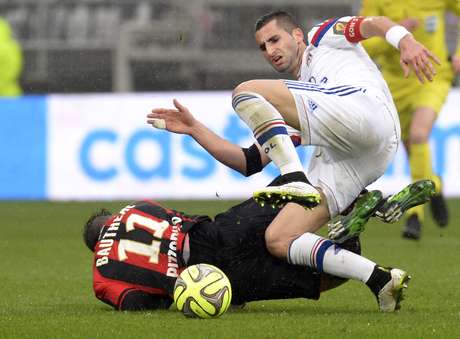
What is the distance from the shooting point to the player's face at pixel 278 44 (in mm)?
7527

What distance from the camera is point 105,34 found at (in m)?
18.1

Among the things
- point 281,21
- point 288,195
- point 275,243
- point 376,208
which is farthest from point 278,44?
point 288,195

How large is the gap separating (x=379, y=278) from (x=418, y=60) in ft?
3.69

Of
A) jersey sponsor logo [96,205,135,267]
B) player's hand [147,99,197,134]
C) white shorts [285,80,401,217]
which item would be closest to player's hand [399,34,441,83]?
white shorts [285,80,401,217]

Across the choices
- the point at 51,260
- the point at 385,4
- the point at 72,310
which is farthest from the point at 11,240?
the point at 72,310

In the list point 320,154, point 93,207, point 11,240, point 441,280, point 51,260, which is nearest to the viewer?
point 320,154

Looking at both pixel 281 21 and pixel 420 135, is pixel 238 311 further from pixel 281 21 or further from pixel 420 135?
pixel 420 135

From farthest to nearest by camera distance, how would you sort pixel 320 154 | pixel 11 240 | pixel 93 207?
pixel 93 207
pixel 11 240
pixel 320 154

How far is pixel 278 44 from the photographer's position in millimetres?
7531

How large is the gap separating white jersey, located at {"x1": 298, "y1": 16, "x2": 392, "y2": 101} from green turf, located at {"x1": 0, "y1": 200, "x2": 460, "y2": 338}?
4.06ft

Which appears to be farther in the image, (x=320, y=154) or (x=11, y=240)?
(x=11, y=240)

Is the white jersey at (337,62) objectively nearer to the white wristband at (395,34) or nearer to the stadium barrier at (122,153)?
the white wristband at (395,34)

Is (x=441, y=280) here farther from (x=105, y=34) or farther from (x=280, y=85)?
(x=105, y=34)

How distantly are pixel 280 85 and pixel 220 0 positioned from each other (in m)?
11.0
